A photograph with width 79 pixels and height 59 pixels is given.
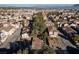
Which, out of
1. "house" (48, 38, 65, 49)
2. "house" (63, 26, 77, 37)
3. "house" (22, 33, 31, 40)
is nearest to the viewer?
"house" (48, 38, 65, 49)

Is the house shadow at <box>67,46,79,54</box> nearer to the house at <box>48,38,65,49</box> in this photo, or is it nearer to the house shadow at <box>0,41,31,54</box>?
the house at <box>48,38,65,49</box>

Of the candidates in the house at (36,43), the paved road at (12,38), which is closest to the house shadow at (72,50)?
the house at (36,43)

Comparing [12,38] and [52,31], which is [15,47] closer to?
[12,38]

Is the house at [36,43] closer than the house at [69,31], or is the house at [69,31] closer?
the house at [36,43]

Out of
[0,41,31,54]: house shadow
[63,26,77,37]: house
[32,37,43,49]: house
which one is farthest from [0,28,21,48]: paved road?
[63,26,77,37]: house

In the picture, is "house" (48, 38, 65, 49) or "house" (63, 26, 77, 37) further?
"house" (63, 26, 77, 37)

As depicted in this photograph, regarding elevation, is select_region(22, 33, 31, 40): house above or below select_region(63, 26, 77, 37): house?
below

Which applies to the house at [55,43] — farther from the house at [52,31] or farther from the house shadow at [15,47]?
the house shadow at [15,47]

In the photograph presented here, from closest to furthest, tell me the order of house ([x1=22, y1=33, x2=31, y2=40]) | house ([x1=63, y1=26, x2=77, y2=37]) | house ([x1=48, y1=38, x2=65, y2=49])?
house ([x1=48, y1=38, x2=65, y2=49]) < house ([x1=22, y1=33, x2=31, y2=40]) < house ([x1=63, y1=26, x2=77, y2=37])

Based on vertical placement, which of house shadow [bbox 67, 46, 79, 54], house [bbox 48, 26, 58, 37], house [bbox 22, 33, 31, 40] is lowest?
house shadow [bbox 67, 46, 79, 54]

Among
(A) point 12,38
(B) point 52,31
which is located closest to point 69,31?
(B) point 52,31
